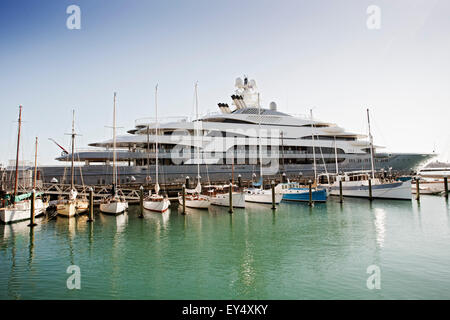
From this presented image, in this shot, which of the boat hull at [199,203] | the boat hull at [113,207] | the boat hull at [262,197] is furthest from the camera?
the boat hull at [262,197]

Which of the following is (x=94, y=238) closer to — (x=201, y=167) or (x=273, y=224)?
(x=273, y=224)

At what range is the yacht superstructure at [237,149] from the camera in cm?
Result: 3784

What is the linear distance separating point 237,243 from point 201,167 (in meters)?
25.3

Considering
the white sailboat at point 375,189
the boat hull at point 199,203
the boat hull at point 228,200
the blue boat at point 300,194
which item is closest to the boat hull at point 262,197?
the boat hull at point 228,200

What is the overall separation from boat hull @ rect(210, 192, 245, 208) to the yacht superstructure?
729cm

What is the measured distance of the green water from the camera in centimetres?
975

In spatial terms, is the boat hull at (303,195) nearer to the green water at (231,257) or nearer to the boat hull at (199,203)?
the green water at (231,257)

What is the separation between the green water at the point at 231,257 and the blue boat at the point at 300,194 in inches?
345

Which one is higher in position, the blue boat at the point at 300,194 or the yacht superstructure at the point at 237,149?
the yacht superstructure at the point at 237,149

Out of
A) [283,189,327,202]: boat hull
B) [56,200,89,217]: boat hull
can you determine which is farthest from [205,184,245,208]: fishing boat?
[56,200,89,217]: boat hull

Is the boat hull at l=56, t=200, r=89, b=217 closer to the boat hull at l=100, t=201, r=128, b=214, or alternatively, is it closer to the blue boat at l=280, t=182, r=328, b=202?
the boat hull at l=100, t=201, r=128, b=214

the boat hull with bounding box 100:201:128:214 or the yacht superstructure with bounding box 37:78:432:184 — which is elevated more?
the yacht superstructure with bounding box 37:78:432:184

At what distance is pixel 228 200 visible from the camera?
95.9 ft
